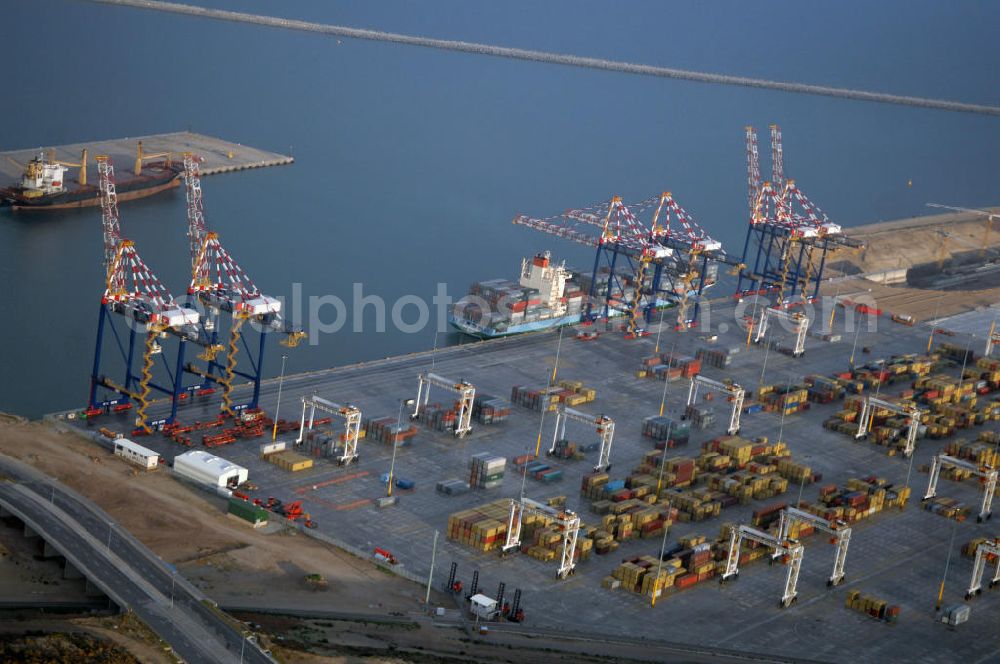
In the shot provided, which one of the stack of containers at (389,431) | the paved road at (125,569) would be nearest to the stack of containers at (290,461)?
the stack of containers at (389,431)

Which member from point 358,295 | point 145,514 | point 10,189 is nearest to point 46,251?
point 10,189

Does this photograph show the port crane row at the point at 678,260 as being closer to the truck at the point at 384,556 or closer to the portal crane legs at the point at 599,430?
the portal crane legs at the point at 599,430

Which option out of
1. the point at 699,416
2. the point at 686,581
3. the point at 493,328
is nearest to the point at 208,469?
the point at 686,581

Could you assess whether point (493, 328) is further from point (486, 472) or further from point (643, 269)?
point (486, 472)

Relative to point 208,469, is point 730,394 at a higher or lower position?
higher

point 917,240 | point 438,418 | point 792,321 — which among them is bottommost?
point 438,418

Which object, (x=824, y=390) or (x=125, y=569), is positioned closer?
(x=125, y=569)

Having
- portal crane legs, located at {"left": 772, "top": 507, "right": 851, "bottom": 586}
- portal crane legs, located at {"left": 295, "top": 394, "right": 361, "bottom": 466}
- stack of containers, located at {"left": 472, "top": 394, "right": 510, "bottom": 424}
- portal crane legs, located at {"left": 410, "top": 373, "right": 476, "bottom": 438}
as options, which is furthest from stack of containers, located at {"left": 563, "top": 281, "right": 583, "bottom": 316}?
portal crane legs, located at {"left": 772, "top": 507, "right": 851, "bottom": 586}
